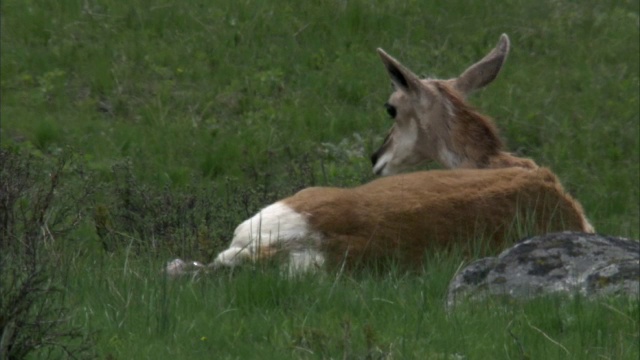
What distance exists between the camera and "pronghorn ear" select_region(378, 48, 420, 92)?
31.7 feet

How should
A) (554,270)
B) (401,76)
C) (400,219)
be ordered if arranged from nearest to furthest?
(554,270) → (400,219) → (401,76)

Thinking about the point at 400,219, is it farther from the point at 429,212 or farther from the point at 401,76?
the point at 401,76

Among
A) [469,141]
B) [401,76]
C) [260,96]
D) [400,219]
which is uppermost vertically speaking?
[401,76]

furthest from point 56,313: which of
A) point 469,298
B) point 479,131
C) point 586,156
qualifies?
point 586,156

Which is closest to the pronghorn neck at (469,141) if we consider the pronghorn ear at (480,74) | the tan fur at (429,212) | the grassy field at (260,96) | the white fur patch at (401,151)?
the white fur patch at (401,151)

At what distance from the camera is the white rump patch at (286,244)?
6.86 m

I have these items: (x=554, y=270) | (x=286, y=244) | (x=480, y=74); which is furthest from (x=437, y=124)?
(x=554, y=270)

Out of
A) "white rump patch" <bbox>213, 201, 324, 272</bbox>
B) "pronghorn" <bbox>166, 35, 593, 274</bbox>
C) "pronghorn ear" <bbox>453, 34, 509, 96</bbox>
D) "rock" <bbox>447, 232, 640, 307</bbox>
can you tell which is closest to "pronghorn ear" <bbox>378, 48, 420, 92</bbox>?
"pronghorn ear" <bbox>453, 34, 509, 96</bbox>

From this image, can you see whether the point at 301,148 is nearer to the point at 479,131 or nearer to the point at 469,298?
the point at 479,131

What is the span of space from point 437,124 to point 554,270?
11.3ft

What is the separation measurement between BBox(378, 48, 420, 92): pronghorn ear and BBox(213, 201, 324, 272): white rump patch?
→ 2.82 meters

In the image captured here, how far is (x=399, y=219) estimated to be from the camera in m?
6.99

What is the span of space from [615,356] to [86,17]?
35.1 ft

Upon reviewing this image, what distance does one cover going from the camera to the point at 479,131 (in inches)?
371
